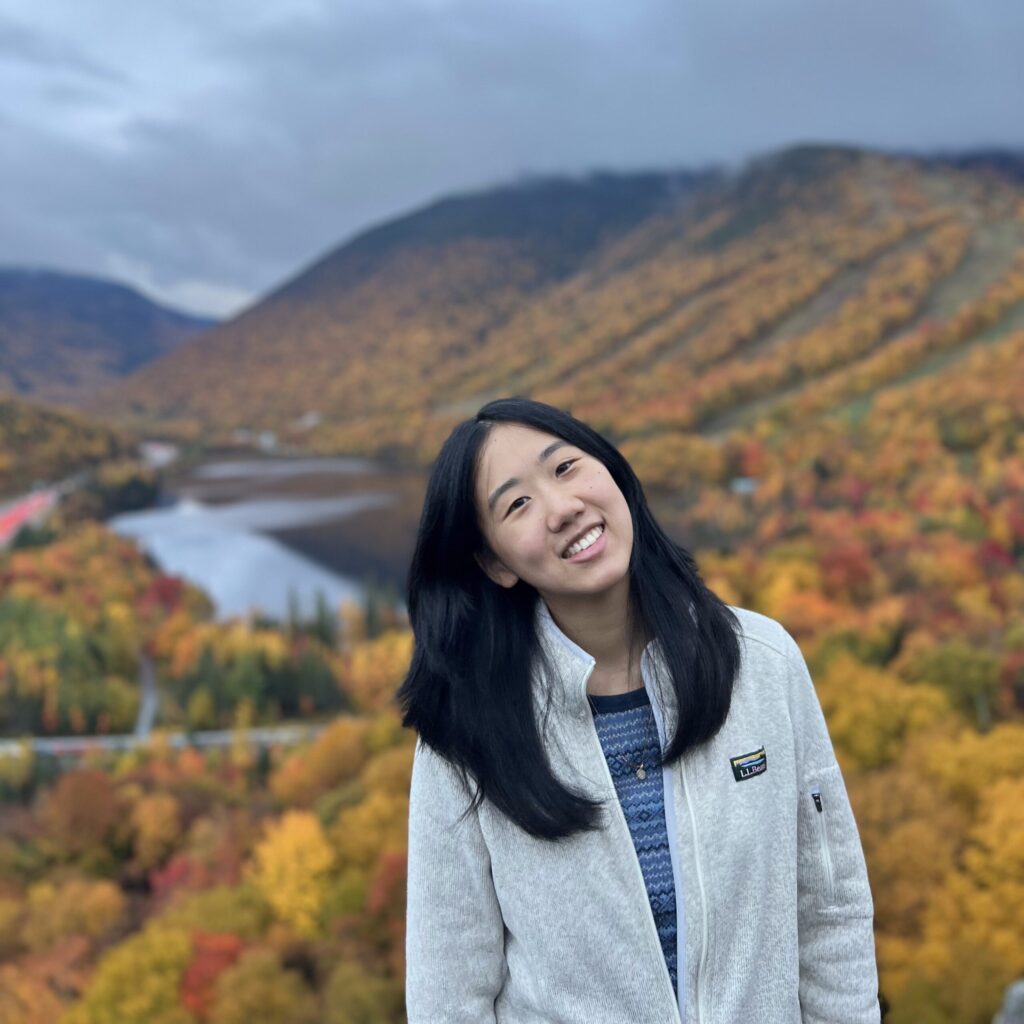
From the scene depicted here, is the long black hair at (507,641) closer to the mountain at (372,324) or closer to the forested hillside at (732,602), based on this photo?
the forested hillside at (732,602)

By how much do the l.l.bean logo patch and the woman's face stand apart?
1.34ft

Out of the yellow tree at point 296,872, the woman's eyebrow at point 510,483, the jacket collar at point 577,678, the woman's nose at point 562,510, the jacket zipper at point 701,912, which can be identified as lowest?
the yellow tree at point 296,872

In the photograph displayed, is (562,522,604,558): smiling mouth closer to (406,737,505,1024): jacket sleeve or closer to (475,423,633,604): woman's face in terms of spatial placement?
(475,423,633,604): woman's face

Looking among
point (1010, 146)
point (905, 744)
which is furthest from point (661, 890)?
point (1010, 146)

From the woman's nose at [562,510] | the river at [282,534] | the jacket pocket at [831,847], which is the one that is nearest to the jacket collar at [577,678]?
the woman's nose at [562,510]

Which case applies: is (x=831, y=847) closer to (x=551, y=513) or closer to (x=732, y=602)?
(x=551, y=513)

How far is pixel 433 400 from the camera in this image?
436ft

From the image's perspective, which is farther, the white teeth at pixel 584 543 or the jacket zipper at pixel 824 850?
the jacket zipper at pixel 824 850

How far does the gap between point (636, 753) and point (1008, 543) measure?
3830 cm

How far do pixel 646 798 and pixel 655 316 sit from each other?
130 metres

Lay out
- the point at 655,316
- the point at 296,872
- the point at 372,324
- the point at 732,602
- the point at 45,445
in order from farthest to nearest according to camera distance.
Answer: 1. the point at 372,324
2. the point at 655,316
3. the point at 45,445
4. the point at 296,872
5. the point at 732,602

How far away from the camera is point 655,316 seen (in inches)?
4953

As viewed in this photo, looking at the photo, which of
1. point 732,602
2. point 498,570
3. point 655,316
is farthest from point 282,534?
point 655,316

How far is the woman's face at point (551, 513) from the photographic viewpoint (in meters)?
1.51
